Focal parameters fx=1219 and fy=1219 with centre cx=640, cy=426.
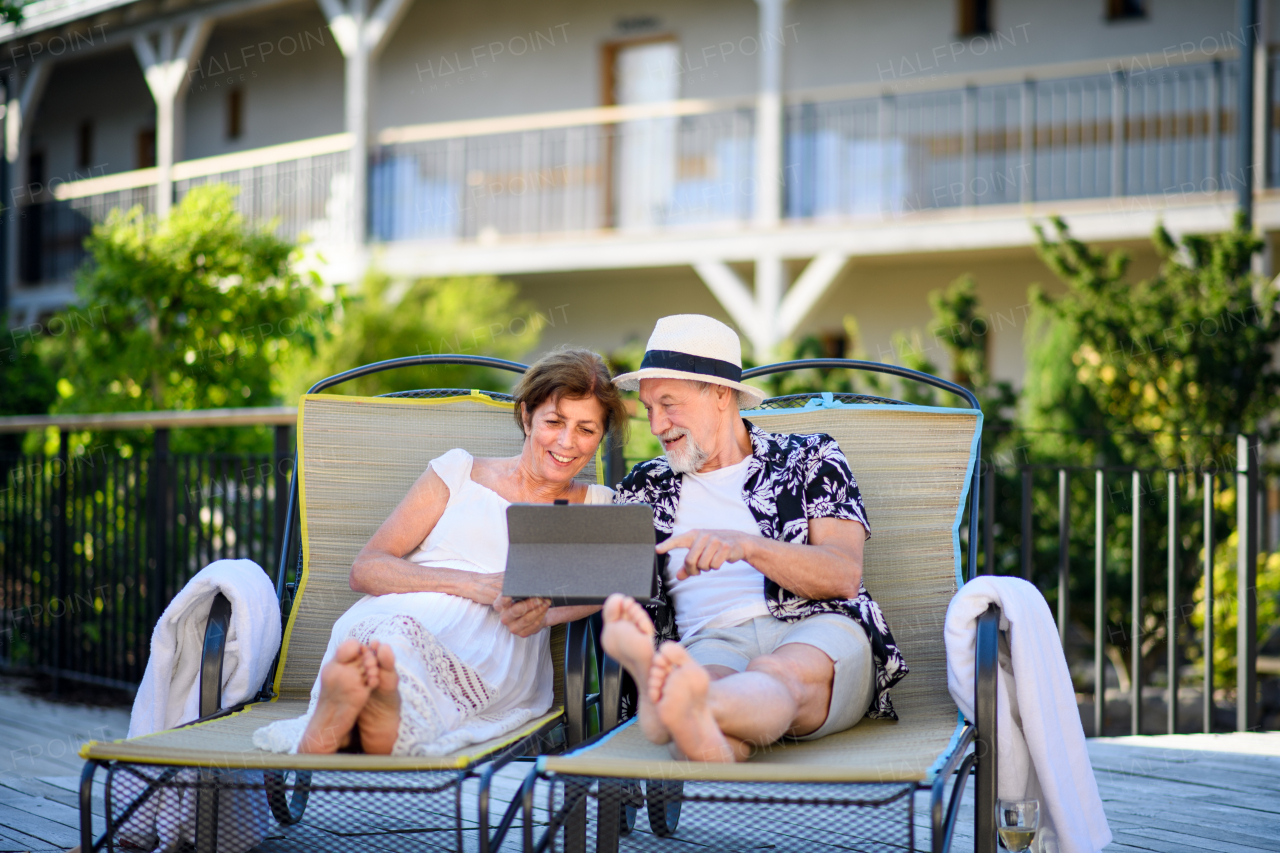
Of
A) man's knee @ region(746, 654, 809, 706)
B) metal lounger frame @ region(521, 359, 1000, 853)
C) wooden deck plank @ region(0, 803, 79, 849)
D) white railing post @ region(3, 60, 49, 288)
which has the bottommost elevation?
wooden deck plank @ region(0, 803, 79, 849)

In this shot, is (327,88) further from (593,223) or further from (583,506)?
(583,506)

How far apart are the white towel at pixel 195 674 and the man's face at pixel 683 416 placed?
2.91 feet

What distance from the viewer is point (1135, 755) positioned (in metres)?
3.54

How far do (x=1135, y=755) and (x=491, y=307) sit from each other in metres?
7.18

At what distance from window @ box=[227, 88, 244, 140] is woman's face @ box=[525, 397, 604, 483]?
40.9 ft

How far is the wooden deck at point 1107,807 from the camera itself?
2.62m

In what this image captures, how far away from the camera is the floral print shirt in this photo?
2.39 meters

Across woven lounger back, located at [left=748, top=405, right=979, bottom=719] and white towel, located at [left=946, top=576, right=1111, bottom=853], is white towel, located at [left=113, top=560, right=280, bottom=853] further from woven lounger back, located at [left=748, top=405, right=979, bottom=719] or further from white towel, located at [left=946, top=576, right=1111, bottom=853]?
white towel, located at [left=946, top=576, right=1111, bottom=853]

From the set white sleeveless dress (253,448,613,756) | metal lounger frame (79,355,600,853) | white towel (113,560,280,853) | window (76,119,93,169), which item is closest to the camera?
metal lounger frame (79,355,600,853)

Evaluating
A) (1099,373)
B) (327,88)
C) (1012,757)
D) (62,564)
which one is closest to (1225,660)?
(1099,373)

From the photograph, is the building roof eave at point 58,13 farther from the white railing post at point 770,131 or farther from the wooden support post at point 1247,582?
the wooden support post at point 1247,582

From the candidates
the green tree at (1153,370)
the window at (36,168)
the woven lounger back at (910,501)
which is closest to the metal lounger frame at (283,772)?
the woven lounger back at (910,501)

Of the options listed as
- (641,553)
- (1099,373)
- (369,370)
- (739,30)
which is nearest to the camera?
(641,553)

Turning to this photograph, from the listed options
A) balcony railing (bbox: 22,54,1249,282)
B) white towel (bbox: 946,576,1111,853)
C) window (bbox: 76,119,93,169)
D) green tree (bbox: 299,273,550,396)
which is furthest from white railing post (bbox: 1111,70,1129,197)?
window (bbox: 76,119,93,169)
